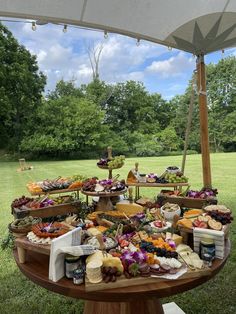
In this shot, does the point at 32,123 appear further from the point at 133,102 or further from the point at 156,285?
the point at 156,285

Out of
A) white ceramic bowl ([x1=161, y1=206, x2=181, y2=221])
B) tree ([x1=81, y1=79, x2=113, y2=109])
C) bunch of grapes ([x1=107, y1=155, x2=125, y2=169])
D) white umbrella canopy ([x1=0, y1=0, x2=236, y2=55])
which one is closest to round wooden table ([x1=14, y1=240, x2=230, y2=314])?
white ceramic bowl ([x1=161, y1=206, x2=181, y2=221])

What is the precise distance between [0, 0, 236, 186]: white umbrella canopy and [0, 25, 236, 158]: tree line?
14.0 meters

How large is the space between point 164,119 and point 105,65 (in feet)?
19.3

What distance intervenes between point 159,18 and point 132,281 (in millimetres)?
2635

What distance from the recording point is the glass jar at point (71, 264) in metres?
1.34

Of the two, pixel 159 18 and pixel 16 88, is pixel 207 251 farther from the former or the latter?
pixel 16 88

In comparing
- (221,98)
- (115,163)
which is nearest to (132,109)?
(221,98)

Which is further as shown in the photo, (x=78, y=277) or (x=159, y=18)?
(x=159, y=18)

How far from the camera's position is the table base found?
5.13 feet

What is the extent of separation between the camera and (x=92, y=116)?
1833 centimetres

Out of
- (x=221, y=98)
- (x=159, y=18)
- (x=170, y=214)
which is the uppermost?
(x=221, y=98)

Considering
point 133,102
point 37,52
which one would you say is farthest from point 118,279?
point 133,102

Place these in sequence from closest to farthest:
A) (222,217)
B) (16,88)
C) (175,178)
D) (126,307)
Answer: (126,307) < (222,217) < (175,178) < (16,88)

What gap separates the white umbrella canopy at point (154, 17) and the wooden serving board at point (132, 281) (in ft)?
7.47
